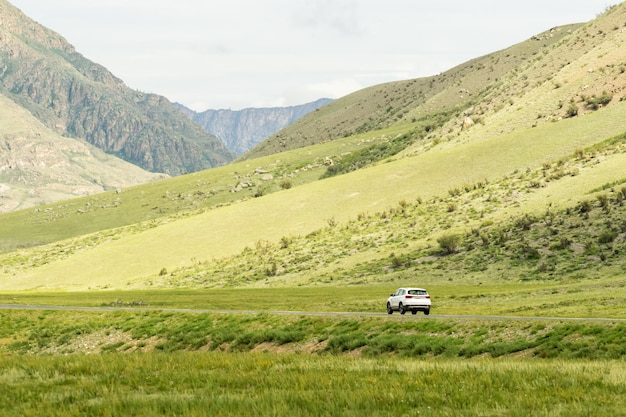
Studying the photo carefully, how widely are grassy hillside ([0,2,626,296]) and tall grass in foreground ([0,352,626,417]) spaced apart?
151 ft

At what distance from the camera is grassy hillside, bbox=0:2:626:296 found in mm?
77500

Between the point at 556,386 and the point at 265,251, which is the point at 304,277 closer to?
the point at 265,251

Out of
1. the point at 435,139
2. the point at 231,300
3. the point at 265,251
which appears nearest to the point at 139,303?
the point at 231,300

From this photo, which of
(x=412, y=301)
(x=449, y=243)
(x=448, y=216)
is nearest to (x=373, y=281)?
(x=449, y=243)

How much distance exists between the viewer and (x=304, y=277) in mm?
86875

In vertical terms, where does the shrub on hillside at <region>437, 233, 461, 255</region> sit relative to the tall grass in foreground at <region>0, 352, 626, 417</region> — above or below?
below

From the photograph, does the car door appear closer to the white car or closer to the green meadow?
the white car

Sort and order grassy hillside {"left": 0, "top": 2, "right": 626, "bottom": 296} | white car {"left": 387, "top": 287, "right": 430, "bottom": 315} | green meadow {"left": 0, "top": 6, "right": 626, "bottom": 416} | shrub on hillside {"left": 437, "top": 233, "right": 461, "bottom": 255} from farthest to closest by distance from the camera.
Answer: shrub on hillside {"left": 437, "top": 233, "right": 461, "bottom": 255} → grassy hillside {"left": 0, "top": 2, "right": 626, "bottom": 296} → white car {"left": 387, "top": 287, "right": 430, "bottom": 315} → green meadow {"left": 0, "top": 6, "right": 626, "bottom": 416}

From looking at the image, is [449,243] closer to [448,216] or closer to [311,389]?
[448,216]

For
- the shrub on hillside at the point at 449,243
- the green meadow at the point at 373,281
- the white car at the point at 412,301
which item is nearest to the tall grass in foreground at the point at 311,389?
the green meadow at the point at 373,281

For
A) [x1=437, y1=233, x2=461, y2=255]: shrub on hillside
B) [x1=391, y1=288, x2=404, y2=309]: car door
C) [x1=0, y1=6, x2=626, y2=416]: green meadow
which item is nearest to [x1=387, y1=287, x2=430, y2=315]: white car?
[x1=391, y1=288, x2=404, y2=309]: car door

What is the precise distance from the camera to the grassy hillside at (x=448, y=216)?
77500 millimetres

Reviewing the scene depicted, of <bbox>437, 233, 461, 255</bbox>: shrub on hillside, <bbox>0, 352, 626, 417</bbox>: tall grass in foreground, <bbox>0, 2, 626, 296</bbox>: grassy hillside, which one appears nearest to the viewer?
<bbox>0, 352, 626, 417</bbox>: tall grass in foreground

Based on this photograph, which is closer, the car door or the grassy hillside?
the car door
